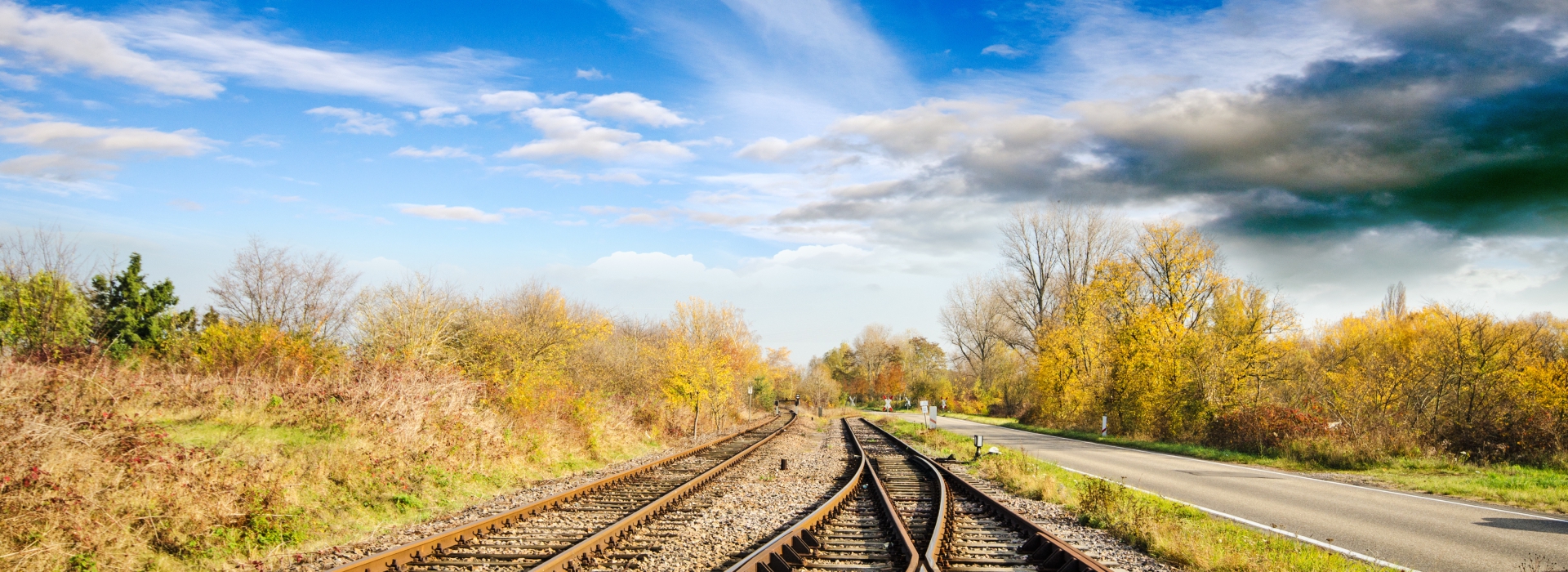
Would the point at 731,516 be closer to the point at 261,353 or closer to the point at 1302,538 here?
the point at 1302,538

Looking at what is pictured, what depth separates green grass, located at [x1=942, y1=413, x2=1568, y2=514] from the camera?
40.2ft

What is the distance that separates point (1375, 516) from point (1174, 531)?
4.70 metres

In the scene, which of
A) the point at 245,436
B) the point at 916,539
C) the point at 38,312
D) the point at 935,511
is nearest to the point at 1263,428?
the point at 935,511

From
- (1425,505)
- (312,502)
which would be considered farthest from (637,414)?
(1425,505)

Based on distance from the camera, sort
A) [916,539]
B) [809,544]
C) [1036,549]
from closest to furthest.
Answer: [1036,549], [809,544], [916,539]

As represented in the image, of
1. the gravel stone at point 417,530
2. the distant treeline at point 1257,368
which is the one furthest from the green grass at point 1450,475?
the gravel stone at point 417,530

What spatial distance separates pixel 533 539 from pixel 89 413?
214 inches

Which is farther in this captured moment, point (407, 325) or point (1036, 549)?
point (407, 325)

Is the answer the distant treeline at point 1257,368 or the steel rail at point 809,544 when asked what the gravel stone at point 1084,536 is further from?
the distant treeline at point 1257,368

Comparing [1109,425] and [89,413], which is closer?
[89,413]

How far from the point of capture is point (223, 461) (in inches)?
344

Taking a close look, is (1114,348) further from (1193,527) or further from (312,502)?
(312,502)

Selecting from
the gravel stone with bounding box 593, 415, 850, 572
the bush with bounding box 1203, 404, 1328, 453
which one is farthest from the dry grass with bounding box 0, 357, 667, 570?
the bush with bounding box 1203, 404, 1328, 453

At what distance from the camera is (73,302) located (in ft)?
55.5
